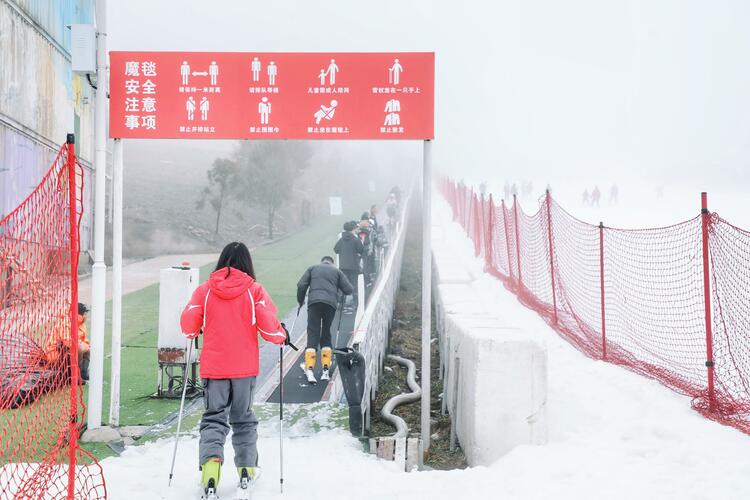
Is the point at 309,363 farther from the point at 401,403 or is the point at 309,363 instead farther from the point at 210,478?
the point at 210,478

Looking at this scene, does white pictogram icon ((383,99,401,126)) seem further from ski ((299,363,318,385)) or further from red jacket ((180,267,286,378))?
ski ((299,363,318,385))

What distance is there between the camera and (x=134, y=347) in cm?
1177

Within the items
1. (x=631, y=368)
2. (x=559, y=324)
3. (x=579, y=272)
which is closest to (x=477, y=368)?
(x=631, y=368)

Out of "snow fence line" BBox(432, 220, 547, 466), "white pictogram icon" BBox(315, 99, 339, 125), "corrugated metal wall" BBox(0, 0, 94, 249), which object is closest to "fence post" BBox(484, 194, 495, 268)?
"corrugated metal wall" BBox(0, 0, 94, 249)

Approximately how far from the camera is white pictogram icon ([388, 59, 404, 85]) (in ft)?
22.7

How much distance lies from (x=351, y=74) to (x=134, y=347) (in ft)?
22.7

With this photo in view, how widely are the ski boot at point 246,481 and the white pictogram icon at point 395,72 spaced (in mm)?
3799

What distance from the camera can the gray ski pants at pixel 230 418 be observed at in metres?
5.09

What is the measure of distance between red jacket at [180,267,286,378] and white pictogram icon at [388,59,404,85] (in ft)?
9.02

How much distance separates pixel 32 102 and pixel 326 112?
8.67m

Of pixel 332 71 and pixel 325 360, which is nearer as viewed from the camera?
pixel 332 71

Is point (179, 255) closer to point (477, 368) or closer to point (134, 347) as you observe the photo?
point (134, 347)

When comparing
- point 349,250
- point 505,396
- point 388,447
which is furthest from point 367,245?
point 505,396

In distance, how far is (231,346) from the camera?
510 cm
